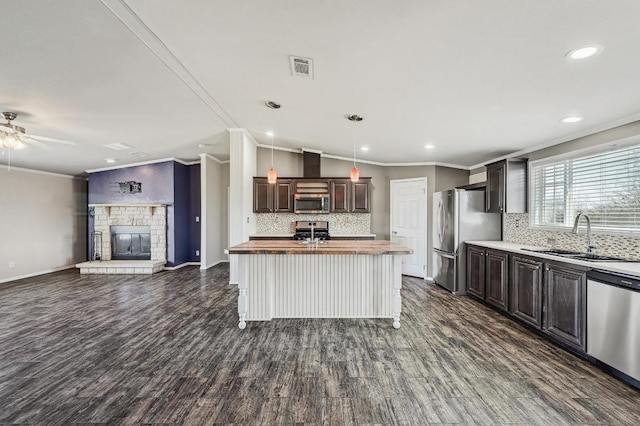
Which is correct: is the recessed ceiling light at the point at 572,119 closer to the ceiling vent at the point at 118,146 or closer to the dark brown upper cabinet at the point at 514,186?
the dark brown upper cabinet at the point at 514,186

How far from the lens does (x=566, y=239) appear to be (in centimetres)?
366

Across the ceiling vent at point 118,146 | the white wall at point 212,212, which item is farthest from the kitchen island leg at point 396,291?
the ceiling vent at point 118,146

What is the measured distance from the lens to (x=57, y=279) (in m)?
6.05

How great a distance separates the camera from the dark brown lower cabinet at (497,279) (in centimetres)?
385

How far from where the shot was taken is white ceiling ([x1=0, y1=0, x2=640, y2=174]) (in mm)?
1763

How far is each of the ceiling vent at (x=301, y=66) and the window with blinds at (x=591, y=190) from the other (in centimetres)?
345

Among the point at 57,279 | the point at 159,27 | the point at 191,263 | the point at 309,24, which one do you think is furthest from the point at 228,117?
the point at 57,279

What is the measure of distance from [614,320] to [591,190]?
67.5 inches

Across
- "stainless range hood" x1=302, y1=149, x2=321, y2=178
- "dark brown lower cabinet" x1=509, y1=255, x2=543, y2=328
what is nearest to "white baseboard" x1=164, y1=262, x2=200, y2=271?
"stainless range hood" x1=302, y1=149, x2=321, y2=178

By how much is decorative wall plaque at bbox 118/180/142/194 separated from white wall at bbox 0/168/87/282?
5.01ft

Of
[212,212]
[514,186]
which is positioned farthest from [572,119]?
[212,212]

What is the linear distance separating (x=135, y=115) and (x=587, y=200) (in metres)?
5.99

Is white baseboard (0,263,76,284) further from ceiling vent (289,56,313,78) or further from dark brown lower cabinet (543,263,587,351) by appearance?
dark brown lower cabinet (543,263,587,351)

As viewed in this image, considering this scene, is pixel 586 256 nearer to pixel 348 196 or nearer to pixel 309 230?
pixel 348 196
